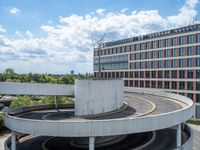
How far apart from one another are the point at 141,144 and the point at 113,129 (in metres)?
9.09

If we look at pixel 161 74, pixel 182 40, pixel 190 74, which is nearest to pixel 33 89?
pixel 190 74

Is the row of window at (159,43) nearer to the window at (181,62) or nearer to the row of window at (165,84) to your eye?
the window at (181,62)

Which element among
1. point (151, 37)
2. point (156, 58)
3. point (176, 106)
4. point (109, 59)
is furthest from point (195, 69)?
point (109, 59)

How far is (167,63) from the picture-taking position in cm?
7506

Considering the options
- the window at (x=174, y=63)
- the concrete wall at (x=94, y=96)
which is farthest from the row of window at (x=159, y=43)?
the concrete wall at (x=94, y=96)

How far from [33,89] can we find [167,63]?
173 feet

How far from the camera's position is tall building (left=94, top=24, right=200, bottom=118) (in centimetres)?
6694

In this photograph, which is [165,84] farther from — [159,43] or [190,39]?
[190,39]

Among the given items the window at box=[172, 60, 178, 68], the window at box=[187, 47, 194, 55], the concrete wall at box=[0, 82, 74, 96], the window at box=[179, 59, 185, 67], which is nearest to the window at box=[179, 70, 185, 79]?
the window at box=[179, 59, 185, 67]

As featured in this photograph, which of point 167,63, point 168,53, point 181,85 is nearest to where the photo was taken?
point 181,85

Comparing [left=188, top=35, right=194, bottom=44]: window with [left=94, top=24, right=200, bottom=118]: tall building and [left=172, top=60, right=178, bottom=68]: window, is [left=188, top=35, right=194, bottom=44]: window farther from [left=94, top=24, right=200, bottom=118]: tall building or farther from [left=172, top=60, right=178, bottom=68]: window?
[left=172, top=60, right=178, bottom=68]: window

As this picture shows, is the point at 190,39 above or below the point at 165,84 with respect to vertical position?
above

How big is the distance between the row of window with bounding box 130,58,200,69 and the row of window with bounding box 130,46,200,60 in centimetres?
184

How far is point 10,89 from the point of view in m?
32.7
